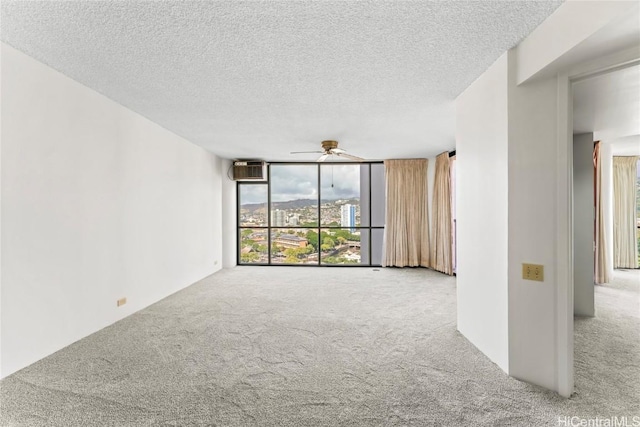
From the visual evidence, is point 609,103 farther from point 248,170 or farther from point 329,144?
point 248,170

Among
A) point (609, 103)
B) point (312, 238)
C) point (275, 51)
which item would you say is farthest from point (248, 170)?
point (609, 103)

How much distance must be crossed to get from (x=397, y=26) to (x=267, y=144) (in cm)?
341

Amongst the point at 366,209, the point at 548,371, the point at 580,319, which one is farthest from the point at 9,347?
the point at 366,209

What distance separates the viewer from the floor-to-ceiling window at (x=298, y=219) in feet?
21.7

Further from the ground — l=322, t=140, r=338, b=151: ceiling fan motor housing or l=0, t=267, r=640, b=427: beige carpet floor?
l=322, t=140, r=338, b=151: ceiling fan motor housing

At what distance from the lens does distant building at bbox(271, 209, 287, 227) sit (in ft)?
21.9

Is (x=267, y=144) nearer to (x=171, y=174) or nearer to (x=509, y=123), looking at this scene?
(x=171, y=174)

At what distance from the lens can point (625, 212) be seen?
17.9 ft

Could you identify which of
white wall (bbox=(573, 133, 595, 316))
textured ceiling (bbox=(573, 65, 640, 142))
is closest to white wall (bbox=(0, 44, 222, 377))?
textured ceiling (bbox=(573, 65, 640, 142))

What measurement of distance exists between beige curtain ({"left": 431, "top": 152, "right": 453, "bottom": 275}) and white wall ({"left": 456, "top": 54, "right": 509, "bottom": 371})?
2.83 m

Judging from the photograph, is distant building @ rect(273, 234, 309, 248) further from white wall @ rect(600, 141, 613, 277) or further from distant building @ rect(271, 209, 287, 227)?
white wall @ rect(600, 141, 613, 277)

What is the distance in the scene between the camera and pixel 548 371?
1.95m

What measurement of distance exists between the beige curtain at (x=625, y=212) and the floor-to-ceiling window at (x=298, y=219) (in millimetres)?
4555

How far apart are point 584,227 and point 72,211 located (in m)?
5.52
